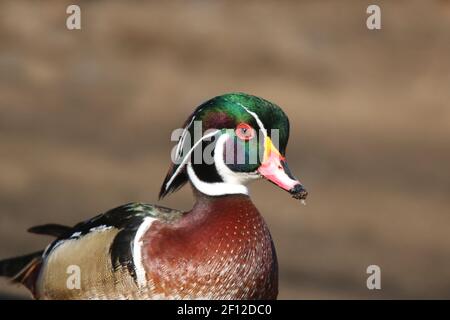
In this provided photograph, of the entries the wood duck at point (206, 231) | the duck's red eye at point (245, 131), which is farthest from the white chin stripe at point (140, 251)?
the duck's red eye at point (245, 131)

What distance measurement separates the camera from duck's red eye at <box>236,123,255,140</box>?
→ 1.54 m

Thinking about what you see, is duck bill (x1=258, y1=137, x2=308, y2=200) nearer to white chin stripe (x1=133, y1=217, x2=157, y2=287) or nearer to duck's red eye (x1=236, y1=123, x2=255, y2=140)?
duck's red eye (x1=236, y1=123, x2=255, y2=140)

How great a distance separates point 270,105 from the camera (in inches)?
60.1

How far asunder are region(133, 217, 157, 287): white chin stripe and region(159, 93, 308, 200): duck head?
0.26 ft

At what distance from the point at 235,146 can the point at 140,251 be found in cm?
23

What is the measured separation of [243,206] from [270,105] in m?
0.18

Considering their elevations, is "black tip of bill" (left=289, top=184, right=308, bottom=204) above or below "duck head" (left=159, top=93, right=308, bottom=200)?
below

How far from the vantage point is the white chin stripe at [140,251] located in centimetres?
154

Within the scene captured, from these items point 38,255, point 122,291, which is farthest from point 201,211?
point 38,255

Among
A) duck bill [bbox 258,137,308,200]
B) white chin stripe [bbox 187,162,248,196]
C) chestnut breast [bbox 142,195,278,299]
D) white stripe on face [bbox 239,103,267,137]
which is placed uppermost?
white stripe on face [bbox 239,103,267,137]

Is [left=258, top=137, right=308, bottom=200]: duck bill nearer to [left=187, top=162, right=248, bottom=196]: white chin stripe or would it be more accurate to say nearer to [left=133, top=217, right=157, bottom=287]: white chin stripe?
[left=187, top=162, right=248, bottom=196]: white chin stripe

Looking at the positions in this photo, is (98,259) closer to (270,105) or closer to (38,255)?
(38,255)

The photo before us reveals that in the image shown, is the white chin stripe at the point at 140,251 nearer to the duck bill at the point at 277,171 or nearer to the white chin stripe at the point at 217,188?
the white chin stripe at the point at 217,188

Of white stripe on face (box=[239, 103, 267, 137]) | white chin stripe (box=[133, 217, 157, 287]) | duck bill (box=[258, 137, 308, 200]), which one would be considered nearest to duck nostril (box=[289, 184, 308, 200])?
duck bill (box=[258, 137, 308, 200])
